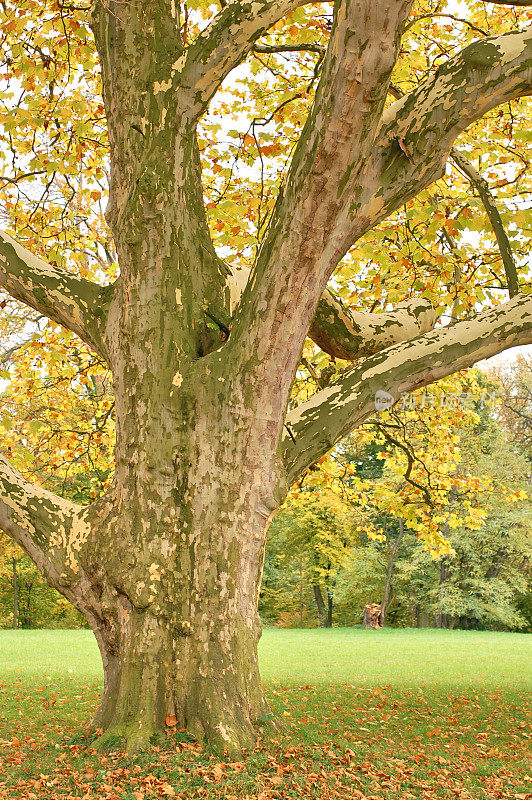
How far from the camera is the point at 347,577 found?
3216 cm

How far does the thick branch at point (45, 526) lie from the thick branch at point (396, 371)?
190 cm

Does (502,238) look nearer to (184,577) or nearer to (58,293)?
(58,293)

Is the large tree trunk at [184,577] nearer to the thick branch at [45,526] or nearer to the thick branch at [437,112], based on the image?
the thick branch at [45,526]

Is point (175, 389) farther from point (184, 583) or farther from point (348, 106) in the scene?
point (348, 106)

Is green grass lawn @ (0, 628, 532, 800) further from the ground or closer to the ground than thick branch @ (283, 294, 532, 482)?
closer to the ground

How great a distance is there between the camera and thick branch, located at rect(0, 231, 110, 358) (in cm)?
570

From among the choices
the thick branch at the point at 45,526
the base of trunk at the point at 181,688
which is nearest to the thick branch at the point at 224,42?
the thick branch at the point at 45,526

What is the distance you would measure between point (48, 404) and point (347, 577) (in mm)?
23573

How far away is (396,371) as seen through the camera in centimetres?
569

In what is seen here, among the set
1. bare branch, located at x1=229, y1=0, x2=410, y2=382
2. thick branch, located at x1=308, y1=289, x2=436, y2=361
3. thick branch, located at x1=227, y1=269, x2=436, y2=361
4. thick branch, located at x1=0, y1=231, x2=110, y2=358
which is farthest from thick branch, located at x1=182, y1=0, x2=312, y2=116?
thick branch, located at x1=308, y1=289, x2=436, y2=361

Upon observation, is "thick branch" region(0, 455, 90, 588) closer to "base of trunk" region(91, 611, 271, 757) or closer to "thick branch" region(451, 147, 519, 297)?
"base of trunk" region(91, 611, 271, 757)

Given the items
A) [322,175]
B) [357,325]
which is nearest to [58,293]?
[322,175]

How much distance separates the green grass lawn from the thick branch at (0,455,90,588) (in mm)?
1347

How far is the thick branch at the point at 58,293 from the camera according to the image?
5.70 meters
